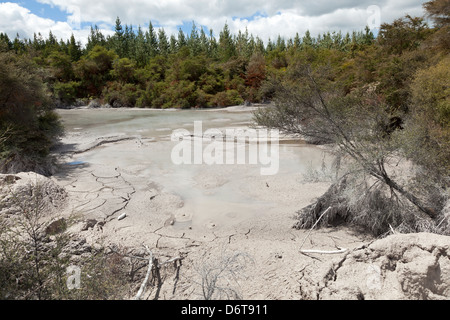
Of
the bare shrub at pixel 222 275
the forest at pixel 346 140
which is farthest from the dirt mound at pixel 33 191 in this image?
the bare shrub at pixel 222 275

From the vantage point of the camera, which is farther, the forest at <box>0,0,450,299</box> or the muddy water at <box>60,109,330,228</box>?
the muddy water at <box>60,109,330,228</box>

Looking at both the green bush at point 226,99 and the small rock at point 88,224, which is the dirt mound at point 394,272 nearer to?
the small rock at point 88,224

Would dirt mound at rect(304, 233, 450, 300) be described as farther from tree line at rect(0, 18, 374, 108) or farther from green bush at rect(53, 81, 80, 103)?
green bush at rect(53, 81, 80, 103)

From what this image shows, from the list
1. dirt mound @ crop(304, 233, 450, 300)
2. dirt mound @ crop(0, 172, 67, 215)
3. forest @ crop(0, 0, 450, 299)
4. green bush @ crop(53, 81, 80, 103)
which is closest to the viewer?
dirt mound @ crop(304, 233, 450, 300)

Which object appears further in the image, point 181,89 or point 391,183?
point 181,89

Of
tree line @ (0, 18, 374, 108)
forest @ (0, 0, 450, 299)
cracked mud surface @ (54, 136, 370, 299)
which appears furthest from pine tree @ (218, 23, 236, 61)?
cracked mud surface @ (54, 136, 370, 299)

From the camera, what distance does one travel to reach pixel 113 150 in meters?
11.7

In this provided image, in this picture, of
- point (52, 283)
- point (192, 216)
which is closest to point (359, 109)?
point (192, 216)

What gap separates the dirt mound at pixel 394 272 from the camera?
296 centimetres

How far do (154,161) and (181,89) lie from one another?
23972 millimetres

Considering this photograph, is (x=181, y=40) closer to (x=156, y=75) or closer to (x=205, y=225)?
(x=156, y=75)

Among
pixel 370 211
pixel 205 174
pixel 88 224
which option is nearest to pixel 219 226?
pixel 88 224

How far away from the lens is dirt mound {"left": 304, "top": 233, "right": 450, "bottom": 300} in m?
2.96
